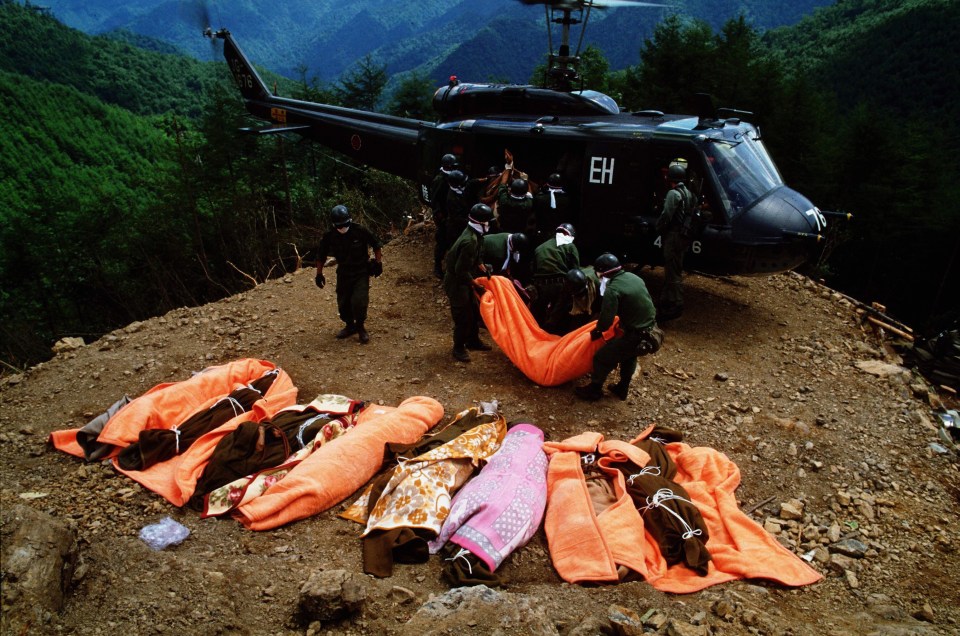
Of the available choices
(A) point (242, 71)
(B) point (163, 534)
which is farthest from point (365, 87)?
(B) point (163, 534)

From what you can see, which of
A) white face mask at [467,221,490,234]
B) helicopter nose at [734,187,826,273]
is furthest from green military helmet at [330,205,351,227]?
helicopter nose at [734,187,826,273]

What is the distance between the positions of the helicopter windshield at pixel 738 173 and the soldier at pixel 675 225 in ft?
1.39

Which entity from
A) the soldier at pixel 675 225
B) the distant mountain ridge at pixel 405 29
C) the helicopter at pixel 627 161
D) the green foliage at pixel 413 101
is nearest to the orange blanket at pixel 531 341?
the soldier at pixel 675 225

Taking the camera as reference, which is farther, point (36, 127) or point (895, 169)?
point (36, 127)

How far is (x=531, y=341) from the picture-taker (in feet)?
20.6

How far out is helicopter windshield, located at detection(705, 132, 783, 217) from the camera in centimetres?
698

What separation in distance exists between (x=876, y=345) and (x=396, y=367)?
6.25 metres

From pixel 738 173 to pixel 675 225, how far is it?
1067 mm

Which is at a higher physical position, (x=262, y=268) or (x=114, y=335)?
(x=114, y=335)

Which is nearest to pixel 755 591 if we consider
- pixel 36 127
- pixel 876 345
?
pixel 876 345

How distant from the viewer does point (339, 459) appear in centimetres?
→ 448

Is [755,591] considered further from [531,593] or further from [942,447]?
[942,447]

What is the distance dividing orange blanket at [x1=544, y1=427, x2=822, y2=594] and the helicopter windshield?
12.6 feet

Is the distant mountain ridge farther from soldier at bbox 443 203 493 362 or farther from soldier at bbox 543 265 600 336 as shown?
soldier at bbox 543 265 600 336
